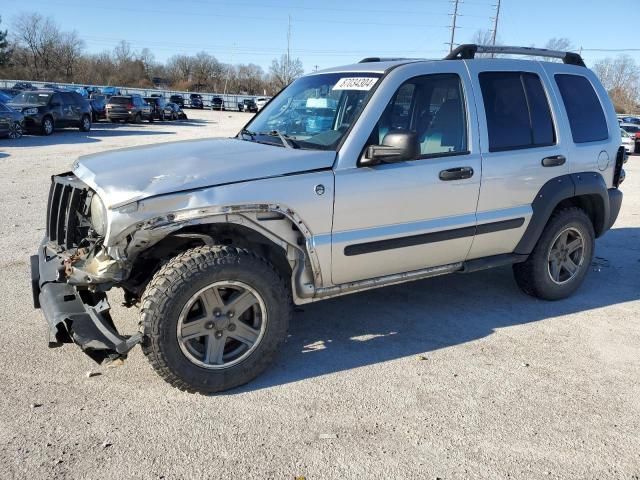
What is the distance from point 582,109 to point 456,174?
5.89ft

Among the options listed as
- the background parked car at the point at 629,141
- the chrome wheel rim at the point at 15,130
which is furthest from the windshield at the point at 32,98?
the background parked car at the point at 629,141

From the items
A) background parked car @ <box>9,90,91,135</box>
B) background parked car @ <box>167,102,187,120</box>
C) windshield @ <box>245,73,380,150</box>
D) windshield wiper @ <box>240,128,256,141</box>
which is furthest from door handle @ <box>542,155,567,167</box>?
background parked car @ <box>167,102,187,120</box>

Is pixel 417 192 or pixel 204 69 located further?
pixel 204 69

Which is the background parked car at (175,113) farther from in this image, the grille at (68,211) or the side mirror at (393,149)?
the side mirror at (393,149)

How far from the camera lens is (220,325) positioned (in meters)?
3.42

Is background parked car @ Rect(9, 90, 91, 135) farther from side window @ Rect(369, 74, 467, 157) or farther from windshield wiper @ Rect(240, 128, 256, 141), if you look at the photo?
side window @ Rect(369, 74, 467, 157)

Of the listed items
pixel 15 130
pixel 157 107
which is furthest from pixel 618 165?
pixel 157 107

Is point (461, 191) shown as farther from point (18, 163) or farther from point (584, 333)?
point (18, 163)

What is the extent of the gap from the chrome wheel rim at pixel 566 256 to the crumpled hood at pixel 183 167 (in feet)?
8.34

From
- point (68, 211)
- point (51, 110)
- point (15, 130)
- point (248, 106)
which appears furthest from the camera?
point (248, 106)

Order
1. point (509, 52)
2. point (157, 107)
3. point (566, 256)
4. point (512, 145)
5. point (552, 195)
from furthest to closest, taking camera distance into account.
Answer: point (157, 107) → point (566, 256) → point (509, 52) → point (552, 195) → point (512, 145)

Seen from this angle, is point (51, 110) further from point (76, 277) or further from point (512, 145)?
point (512, 145)

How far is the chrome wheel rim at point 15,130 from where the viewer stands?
18656 millimetres

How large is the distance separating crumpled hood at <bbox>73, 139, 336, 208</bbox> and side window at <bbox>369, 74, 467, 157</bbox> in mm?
673
